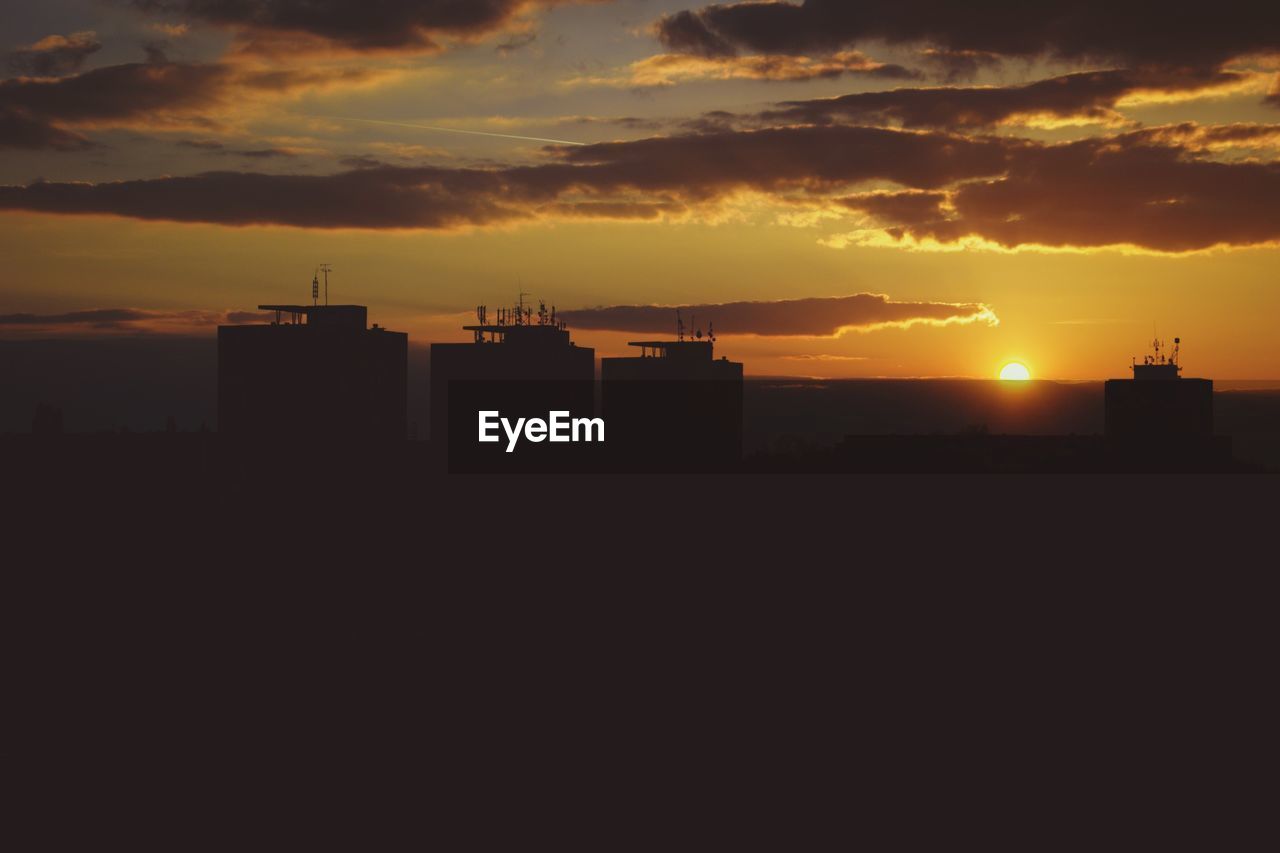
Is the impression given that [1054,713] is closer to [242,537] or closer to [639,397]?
[639,397]

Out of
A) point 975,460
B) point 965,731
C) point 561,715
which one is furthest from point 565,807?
point 975,460

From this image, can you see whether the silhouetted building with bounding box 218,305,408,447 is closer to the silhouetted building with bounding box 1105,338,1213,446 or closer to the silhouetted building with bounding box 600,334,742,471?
the silhouetted building with bounding box 600,334,742,471
